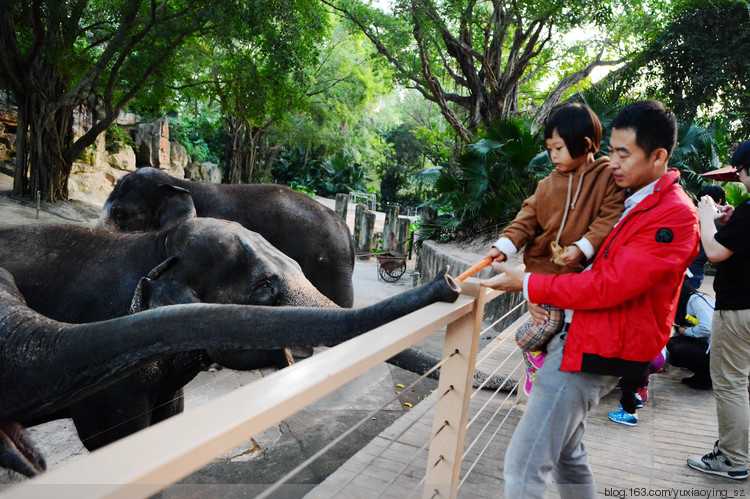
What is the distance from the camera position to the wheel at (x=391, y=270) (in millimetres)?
13039

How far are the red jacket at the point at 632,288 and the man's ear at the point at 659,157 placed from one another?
43mm

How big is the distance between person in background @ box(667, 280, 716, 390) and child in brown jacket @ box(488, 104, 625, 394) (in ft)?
9.08

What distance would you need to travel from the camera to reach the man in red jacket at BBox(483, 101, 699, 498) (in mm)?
1596

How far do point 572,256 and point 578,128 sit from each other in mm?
437

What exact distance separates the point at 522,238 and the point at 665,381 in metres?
3.13

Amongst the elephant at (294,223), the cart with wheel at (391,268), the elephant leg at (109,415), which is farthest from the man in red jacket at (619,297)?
the cart with wheel at (391,268)

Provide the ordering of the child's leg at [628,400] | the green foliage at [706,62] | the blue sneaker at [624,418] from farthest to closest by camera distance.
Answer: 1. the green foliage at [706,62]
2. the blue sneaker at [624,418]
3. the child's leg at [628,400]

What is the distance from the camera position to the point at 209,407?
2.72ft

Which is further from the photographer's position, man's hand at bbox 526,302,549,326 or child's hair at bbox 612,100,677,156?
man's hand at bbox 526,302,549,326

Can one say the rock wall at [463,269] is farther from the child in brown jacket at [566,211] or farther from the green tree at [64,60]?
the green tree at [64,60]

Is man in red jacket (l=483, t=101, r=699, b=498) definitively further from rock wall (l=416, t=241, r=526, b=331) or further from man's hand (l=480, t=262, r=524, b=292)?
rock wall (l=416, t=241, r=526, b=331)

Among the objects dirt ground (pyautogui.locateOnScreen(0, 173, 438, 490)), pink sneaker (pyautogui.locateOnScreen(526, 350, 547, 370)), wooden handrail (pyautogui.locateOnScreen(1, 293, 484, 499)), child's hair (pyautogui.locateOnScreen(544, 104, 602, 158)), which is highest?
child's hair (pyautogui.locateOnScreen(544, 104, 602, 158))

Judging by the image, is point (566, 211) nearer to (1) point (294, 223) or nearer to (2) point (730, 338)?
(2) point (730, 338)

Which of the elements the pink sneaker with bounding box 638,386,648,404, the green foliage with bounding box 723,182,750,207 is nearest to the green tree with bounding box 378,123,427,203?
the green foliage with bounding box 723,182,750,207
